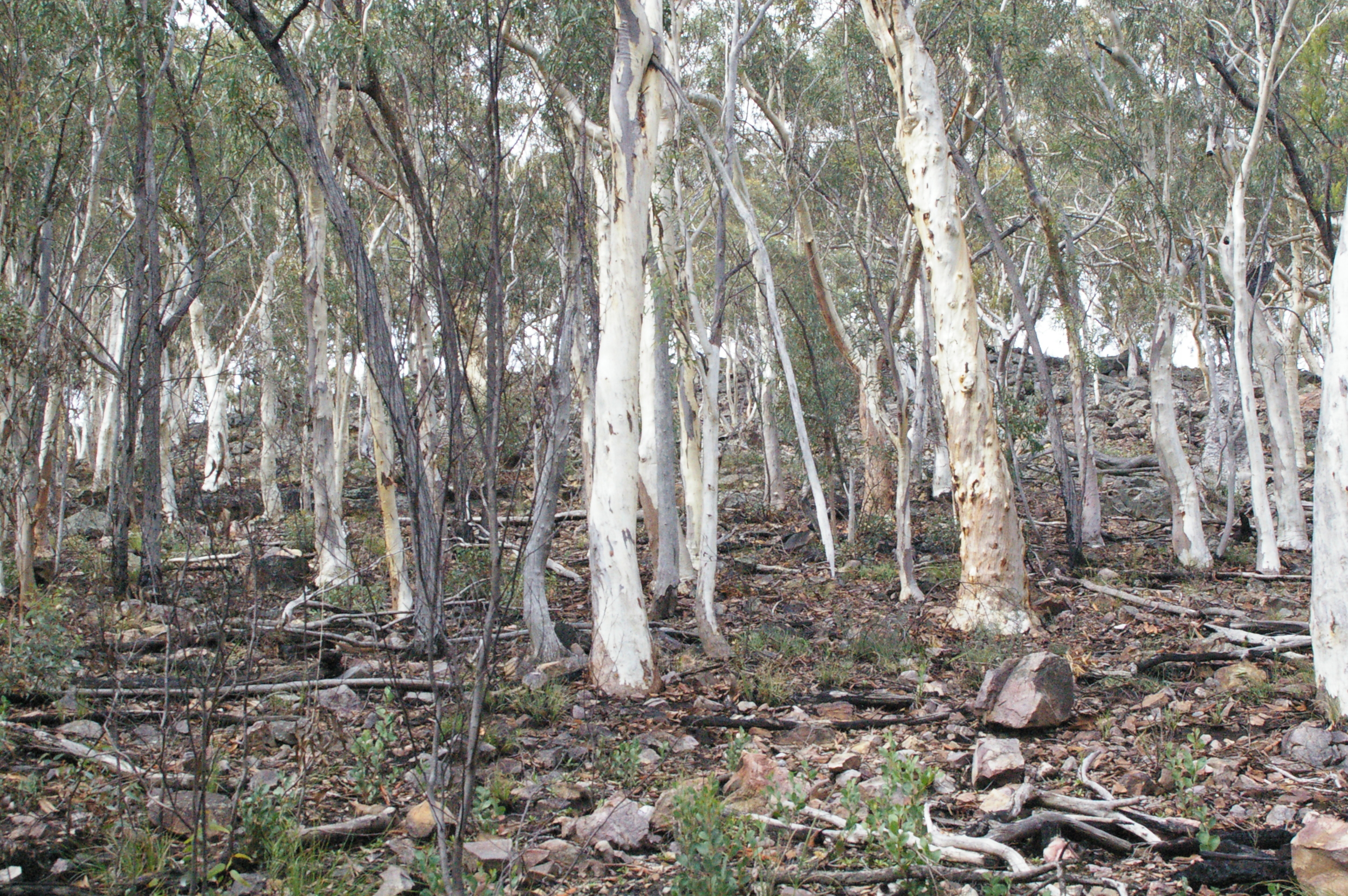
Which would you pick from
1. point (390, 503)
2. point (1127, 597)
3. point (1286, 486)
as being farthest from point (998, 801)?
point (1286, 486)

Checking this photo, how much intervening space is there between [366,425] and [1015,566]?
19.0 metres

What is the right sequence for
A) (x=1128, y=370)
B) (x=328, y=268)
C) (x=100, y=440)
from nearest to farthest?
1. (x=328, y=268)
2. (x=100, y=440)
3. (x=1128, y=370)

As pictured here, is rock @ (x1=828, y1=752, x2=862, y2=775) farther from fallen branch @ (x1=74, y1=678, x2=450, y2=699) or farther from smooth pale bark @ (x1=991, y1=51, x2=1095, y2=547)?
smooth pale bark @ (x1=991, y1=51, x2=1095, y2=547)

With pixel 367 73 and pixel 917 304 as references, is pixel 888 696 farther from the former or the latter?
pixel 917 304

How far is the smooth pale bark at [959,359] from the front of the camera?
679cm

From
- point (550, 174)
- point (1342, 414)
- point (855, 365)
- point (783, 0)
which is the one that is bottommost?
point (1342, 414)

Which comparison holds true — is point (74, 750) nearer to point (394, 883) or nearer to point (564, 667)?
point (394, 883)

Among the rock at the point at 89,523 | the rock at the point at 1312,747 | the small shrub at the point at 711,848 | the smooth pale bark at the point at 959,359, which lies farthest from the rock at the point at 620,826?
the rock at the point at 89,523

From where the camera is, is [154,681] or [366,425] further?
[366,425]

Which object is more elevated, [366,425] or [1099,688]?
[366,425]

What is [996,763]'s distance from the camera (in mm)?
3457

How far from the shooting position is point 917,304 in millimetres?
15500

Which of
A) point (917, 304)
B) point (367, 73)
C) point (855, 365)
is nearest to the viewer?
point (367, 73)

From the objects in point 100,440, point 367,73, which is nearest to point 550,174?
point 367,73
